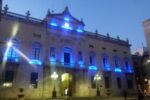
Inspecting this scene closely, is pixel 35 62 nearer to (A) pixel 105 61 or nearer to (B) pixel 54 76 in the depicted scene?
(B) pixel 54 76

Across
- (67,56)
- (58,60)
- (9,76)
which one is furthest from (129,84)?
(9,76)

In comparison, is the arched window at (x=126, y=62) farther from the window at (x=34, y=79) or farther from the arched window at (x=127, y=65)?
the window at (x=34, y=79)

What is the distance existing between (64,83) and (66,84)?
44cm

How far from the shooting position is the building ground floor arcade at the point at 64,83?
82.7 feet

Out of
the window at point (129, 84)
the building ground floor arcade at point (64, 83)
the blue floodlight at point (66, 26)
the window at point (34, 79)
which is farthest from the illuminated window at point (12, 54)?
the window at point (129, 84)

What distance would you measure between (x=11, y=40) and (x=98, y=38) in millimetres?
16244

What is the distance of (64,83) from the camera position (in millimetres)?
30109

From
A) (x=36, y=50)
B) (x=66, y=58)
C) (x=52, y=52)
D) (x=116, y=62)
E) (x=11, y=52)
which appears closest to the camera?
(x=11, y=52)

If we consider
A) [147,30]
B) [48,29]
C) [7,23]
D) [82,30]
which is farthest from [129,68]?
[7,23]

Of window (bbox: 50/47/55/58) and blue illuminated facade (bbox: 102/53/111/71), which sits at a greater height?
window (bbox: 50/47/55/58)

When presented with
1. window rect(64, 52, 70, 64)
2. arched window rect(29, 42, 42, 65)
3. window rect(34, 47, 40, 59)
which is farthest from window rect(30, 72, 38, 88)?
window rect(64, 52, 70, 64)

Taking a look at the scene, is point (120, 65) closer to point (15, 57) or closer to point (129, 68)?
point (129, 68)

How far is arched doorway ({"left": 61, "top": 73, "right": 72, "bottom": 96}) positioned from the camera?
96.8 feet

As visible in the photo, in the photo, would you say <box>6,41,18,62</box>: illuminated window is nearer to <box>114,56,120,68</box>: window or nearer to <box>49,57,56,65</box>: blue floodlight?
<box>49,57,56,65</box>: blue floodlight
